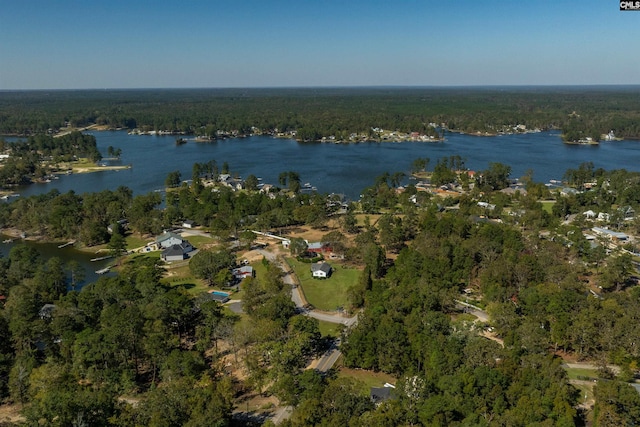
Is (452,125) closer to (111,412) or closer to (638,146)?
(638,146)

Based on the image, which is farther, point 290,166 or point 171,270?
point 290,166

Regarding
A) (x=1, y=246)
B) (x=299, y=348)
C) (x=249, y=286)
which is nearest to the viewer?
(x=299, y=348)

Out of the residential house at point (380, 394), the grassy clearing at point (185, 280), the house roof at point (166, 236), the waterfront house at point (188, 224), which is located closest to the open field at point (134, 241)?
the house roof at point (166, 236)

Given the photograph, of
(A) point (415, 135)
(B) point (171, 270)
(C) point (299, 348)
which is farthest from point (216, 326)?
(A) point (415, 135)

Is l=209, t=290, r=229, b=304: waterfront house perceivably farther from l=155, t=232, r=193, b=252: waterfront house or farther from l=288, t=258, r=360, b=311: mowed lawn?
l=155, t=232, r=193, b=252: waterfront house

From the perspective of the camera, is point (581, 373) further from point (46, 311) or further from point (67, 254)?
point (67, 254)

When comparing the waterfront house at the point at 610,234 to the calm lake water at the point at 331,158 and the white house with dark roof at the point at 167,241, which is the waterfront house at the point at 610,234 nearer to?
the calm lake water at the point at 331,158

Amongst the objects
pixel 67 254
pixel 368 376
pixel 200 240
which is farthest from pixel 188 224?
pixel 368 376
